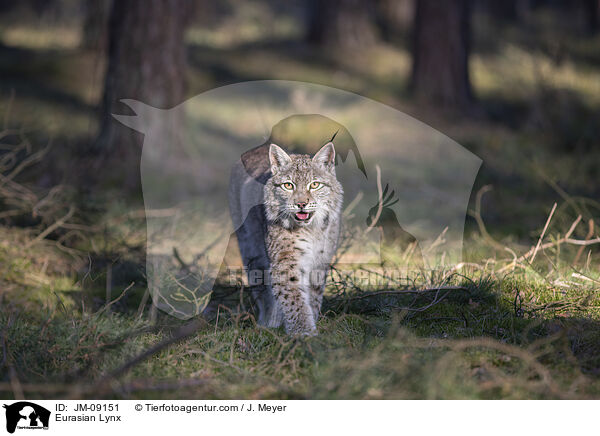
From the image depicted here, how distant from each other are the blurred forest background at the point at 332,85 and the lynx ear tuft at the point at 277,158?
3.10 feet

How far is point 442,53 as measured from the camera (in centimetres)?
1016

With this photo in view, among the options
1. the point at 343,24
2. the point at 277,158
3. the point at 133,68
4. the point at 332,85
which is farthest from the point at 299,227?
the point at 343,24

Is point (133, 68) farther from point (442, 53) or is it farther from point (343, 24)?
point (343, 24)

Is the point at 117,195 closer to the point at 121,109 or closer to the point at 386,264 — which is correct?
the point at 121,109

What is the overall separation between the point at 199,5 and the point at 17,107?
1083 centimetres

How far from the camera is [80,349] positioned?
339 centimetres

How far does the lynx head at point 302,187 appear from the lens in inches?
143

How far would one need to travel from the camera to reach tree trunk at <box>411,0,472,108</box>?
32.9 ft

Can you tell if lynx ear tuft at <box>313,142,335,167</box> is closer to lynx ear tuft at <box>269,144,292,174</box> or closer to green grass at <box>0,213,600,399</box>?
lynx ear tuft at <box>269,144,292,174</box>

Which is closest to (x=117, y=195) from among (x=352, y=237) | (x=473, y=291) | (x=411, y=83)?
(x=352, y=237)

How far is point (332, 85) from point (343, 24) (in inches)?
125
